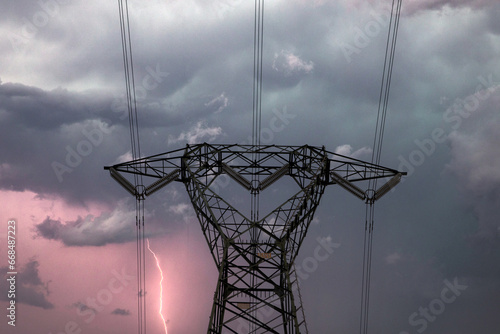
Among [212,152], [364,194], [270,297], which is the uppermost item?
[212,152]

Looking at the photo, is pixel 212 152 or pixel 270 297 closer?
pixel 270 297

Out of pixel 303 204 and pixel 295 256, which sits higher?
pixel 303 204

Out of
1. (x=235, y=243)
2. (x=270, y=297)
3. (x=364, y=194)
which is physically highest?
(x=364, y=194)

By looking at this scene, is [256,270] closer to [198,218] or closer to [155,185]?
[198,218]

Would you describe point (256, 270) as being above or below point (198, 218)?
below

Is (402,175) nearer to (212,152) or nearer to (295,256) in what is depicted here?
(295,256)

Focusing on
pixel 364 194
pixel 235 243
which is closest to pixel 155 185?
pixel 235 243

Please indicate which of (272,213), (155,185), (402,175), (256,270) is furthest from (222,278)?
(402,175)

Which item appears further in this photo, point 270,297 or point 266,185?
point 266,185
